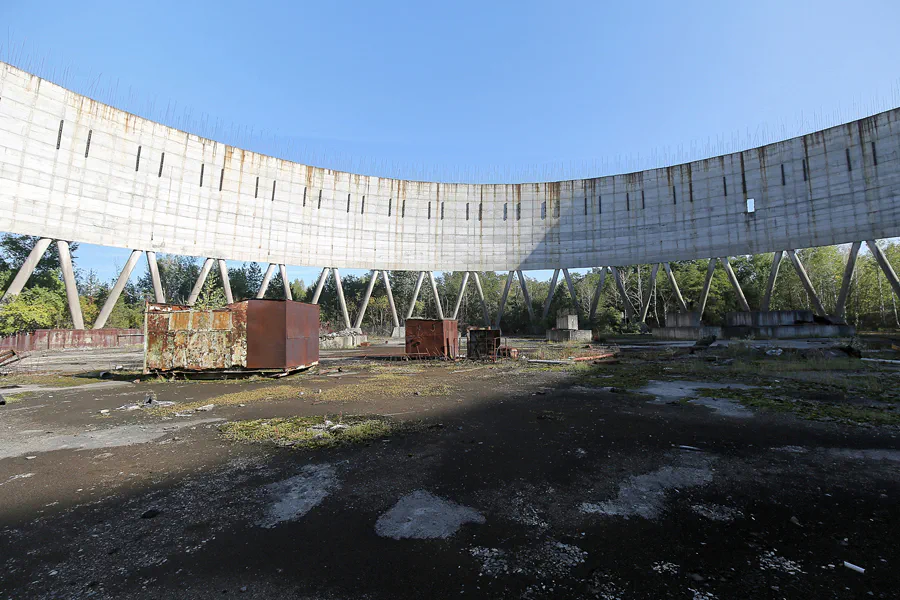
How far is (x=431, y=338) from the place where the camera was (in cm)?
1905

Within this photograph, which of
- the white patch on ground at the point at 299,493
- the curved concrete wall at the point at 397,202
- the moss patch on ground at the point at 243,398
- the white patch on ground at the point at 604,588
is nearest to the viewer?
the white patch on ground at the point at 604,588

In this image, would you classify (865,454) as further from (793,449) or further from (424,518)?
(424,518)

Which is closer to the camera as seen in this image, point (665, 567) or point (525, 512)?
point (665, 567)

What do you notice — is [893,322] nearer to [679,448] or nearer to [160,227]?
[679,448]

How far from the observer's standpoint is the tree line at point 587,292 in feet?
117

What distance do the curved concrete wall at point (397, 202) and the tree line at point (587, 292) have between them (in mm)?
Answer: 5440

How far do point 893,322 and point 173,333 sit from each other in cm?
5723

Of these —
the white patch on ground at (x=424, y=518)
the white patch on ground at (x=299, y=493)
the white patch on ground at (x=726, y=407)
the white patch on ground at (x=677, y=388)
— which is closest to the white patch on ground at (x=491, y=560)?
the white patch on ground at (x=424, y=518)

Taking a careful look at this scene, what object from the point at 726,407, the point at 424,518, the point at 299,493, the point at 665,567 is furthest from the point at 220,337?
the point at 726,407

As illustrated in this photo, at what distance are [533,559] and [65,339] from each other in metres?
32.2

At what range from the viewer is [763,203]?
2953 cm

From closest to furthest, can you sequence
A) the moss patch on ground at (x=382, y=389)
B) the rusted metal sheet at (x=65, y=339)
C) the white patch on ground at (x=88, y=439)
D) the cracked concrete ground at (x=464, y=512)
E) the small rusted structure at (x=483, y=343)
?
1. the cracked concrete ground at (x=464, y=512)
2. the white patch on ground at (x=88, y=439)
3. the moss patch on ground at (x=382, y=389)
4. the small rusted structure at (x=483, y=343)
5. the rusted metal sheet at (x=65, y=339)

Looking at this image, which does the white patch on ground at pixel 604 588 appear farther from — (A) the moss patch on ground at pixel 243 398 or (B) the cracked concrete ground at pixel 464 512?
(A) the moss patch on ground at pixel 243 398

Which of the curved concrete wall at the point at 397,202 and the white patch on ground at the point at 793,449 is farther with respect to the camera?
the curved concrete wall at the point at 397,202
